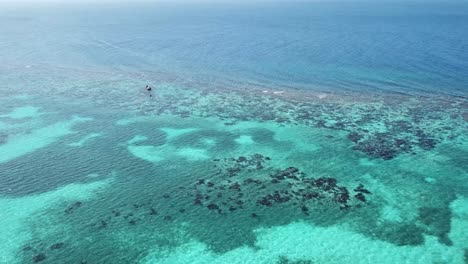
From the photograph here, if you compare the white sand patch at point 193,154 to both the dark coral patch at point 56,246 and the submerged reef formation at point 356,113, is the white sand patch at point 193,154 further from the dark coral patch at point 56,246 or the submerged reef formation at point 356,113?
the dark coral patch at point 56,246

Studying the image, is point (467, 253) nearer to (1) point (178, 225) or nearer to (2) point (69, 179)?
(1) point (178, 225)

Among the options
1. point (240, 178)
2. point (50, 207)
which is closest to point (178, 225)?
point (240, 178)

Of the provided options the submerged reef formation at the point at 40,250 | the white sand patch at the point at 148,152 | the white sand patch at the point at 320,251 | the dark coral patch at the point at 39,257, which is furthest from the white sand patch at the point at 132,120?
the white sand patch at the point at 320,251

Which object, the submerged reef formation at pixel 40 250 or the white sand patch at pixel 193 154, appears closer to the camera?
the submerged reef formation at pixel 40 250

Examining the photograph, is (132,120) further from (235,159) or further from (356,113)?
(356,113)

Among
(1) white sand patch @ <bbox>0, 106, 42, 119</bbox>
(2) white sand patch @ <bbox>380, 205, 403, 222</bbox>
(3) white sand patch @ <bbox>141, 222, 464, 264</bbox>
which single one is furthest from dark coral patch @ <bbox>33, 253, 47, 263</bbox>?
(1) white sand patch @ <bbox>0, 106, 42, 119</bbox>

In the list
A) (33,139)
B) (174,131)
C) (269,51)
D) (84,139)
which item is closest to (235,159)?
(174,131)
